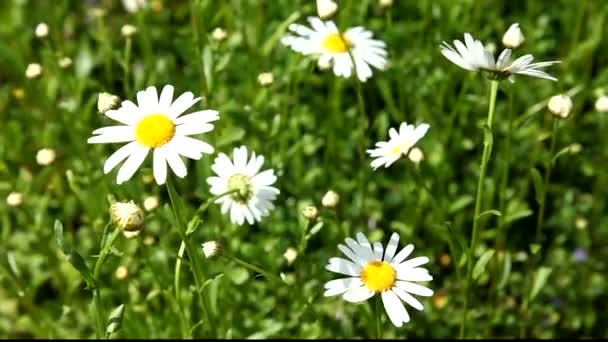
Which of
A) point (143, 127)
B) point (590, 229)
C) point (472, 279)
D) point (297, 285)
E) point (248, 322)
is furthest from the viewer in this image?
point (590, 229)

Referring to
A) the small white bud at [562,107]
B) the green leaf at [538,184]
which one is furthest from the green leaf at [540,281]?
the small white bud at [562,107]

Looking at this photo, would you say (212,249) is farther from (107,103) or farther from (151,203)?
(151,203)

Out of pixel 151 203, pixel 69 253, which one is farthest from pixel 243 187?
pixel 69 253

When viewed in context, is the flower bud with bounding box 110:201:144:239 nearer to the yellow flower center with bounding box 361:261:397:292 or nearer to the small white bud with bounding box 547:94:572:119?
the yellow flower center with bounding box 361:261:397:292

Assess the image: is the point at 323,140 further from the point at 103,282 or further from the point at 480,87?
the point at 103,282

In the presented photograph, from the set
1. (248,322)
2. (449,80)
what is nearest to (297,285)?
(248,322)

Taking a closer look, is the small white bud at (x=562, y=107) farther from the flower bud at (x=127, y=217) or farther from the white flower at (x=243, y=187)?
the flower bud at (x=127, y=217)

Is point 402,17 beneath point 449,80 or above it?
above
